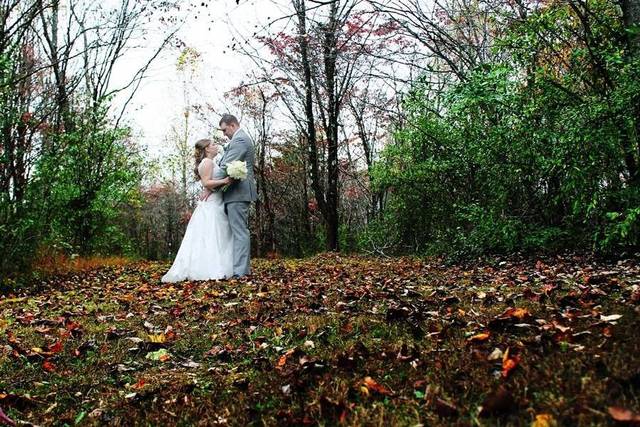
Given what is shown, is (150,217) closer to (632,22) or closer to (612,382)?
(632,22)

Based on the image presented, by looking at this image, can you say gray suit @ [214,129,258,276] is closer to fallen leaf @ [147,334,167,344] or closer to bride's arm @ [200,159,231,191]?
bride's arm @ [200,159,231,191]

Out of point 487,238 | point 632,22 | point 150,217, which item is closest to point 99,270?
point 487,238

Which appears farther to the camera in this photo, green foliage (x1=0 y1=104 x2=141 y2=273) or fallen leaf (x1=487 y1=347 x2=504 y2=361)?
green foliage (x1=0 y1=104 x2=141 y2=273)

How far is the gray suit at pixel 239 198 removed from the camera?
8461mm

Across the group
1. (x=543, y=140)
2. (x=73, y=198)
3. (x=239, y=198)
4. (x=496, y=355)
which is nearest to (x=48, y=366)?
(x=496, y=355)

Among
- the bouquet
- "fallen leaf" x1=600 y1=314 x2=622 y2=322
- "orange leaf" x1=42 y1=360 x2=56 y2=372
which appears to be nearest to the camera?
"fallen leaf" x1=600 y1=314 x2=622 y2=322

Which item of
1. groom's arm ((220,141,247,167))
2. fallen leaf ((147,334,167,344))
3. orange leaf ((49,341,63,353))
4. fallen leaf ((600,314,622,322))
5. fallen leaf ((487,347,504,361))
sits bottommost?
orange leaf ((49,341,63,353))

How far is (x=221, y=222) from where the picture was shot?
8.81m

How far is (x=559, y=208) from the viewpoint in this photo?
28.4 feet

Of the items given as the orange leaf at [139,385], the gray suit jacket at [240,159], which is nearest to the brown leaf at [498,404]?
the orange leaf at [139,385]

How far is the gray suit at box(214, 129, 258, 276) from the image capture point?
846 centimetres

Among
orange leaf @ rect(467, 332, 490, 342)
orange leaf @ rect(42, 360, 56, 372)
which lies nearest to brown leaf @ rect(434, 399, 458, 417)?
orange leaf @ rect(467, 332, 490, 342)

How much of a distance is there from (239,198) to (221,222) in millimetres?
561

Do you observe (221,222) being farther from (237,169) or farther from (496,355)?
(496,355)
